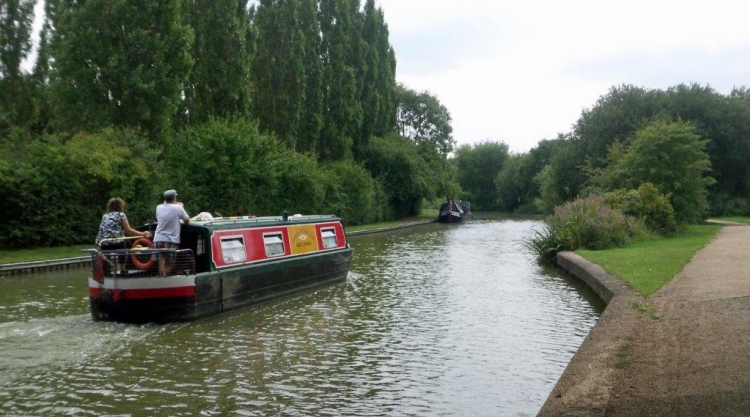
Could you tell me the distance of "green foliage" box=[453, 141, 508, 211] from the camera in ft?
286

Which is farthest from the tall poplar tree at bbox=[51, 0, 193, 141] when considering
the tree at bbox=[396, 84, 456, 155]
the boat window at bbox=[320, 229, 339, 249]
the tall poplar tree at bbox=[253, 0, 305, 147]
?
the tree at bbox=[396, 84, 456, 155]

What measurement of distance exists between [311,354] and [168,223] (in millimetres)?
3595

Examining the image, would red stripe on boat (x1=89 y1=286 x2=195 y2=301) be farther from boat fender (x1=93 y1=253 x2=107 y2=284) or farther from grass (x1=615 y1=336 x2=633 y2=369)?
grass (x1=615 y1=336 x2=633 y2=369)

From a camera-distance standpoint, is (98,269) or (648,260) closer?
(98,269)

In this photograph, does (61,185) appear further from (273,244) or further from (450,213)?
(450,213)

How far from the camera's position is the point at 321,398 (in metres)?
6.71

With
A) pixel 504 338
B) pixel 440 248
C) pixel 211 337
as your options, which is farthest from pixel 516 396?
pixel 440 248

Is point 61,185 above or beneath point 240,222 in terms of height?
above

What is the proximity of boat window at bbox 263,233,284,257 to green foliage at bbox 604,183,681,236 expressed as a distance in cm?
1318

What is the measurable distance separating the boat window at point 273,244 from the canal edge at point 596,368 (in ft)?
19.7

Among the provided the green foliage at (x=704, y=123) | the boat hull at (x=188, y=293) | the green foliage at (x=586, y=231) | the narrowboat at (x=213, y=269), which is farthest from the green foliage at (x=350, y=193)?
the boat hull at (x=188, y=293)

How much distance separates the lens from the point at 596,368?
6586 mm

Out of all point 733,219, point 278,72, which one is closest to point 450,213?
point 733,219

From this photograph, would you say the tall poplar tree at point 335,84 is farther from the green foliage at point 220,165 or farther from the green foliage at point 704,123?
the green foliage at point 704,123
